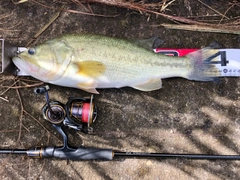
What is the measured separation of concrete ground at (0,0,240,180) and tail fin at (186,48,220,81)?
7.7 inches

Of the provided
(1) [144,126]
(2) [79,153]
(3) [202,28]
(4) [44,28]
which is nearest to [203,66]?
(3) [202,28]

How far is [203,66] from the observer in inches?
126

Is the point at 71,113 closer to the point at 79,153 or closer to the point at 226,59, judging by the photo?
the point at 79,153

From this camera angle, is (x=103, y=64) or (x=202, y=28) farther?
(x=202, y=28)

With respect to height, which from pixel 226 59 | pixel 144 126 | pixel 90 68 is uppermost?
pixel 226 59

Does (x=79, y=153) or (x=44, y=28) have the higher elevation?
(x=44, y=28)

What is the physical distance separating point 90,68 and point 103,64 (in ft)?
0.43

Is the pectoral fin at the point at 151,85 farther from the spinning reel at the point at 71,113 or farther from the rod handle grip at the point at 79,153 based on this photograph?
the rod handle grip at the point at 79,153

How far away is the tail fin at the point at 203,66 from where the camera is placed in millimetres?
3188

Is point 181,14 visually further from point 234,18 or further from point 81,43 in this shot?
point 81,43

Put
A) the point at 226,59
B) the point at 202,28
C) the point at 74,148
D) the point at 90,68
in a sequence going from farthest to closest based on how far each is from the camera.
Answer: the point at 202,28
the point at 226,59
the point at 74,148
the point at 90,68

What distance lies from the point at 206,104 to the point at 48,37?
183 centimetres

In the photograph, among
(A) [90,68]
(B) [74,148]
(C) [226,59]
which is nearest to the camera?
(A) [90,68]

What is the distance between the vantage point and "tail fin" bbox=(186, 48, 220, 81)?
125 inches
